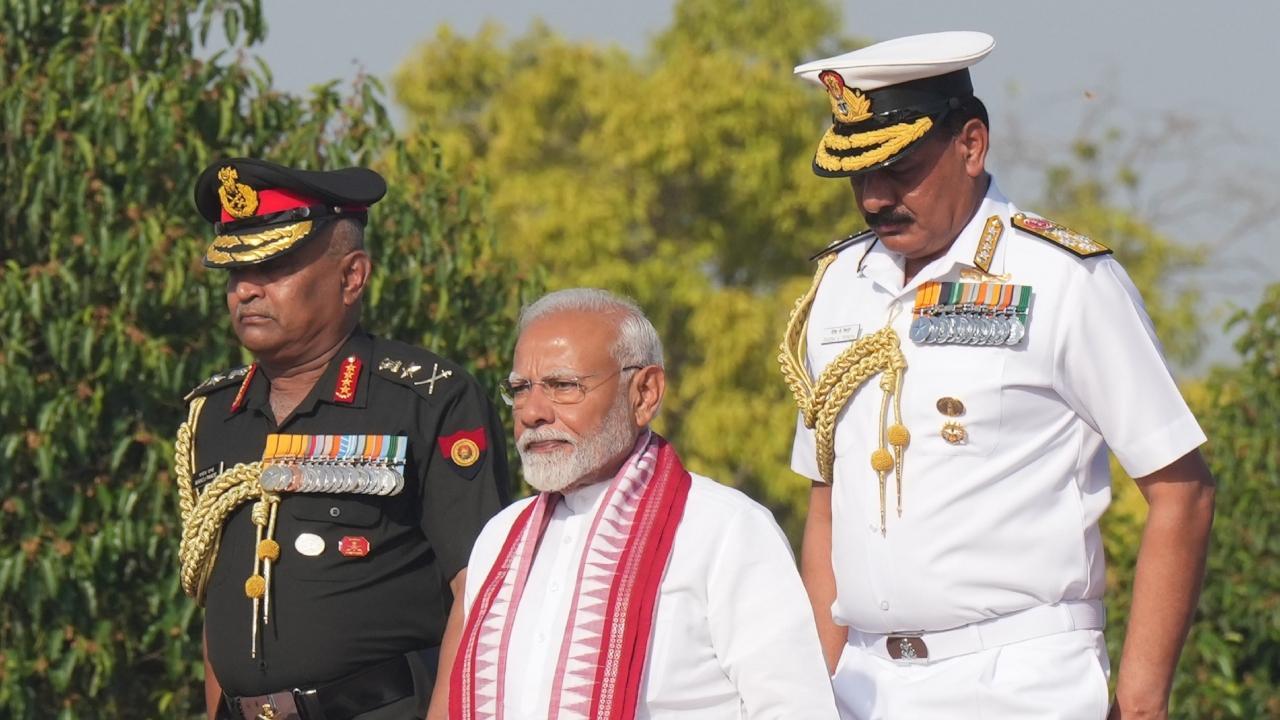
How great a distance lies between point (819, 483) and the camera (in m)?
4.33

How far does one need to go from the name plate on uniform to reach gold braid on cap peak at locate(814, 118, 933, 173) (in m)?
0.36

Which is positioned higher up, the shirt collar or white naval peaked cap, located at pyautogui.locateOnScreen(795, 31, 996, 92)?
white naval peaked cap, located at pyautogui.locateOnScreen(795, 31, 996, 92)

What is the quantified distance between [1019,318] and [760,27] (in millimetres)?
27397

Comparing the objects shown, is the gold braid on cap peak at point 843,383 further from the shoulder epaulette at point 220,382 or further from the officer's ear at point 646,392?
the shoulder epaulette at point 220,382

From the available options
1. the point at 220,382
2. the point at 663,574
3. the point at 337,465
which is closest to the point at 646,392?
the point at 663,574

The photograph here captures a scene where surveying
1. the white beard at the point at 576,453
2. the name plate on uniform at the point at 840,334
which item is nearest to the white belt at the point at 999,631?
the name plate on uniform at the point at 840,334

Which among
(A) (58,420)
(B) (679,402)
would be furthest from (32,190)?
(B) (679,402)

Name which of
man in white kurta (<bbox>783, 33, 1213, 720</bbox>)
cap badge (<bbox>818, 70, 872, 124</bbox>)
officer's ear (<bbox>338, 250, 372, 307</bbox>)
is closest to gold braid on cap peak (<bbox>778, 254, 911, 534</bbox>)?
man in white kurta (<bbox>783, 33, 1213, 720</bbox>)

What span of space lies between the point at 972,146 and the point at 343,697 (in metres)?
1.85

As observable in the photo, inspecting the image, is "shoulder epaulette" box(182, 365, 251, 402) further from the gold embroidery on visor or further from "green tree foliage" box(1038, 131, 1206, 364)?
"green tree foliage" box(1038, 131, 1206, 364)

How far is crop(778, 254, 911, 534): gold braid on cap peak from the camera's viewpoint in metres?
3.99

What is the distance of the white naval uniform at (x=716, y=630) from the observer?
11.2 feet

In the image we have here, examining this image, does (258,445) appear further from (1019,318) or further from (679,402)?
(679,402)

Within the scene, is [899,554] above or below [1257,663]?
above
